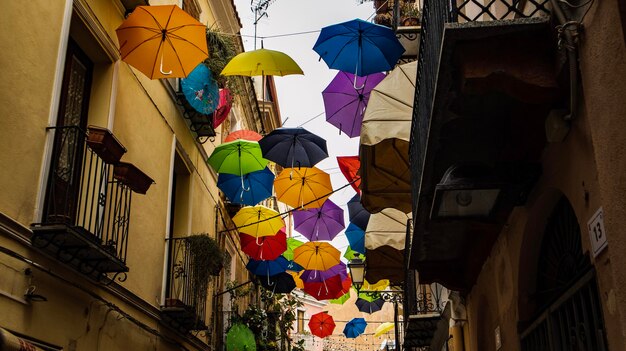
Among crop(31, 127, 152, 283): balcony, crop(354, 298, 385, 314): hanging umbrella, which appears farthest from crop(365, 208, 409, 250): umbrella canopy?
crop(354, 298, 385, 314): hanging umbrella

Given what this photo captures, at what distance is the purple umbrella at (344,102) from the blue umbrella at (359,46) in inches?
65.1

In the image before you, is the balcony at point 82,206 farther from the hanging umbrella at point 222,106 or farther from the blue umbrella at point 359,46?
the hanging umbrella at point 222,106

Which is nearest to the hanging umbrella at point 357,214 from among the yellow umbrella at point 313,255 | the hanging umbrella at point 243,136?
the yellow umbrella at point 313,255

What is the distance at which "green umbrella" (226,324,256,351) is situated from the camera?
16922mm

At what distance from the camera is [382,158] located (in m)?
10.9

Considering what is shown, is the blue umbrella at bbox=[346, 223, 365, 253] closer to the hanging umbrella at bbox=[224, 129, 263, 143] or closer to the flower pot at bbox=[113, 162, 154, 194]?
the hanging umbrella at bbox=[224, 129, 263, 143]

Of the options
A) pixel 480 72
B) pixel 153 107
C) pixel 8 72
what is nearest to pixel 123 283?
pixel 153 107

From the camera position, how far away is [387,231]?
15992mm

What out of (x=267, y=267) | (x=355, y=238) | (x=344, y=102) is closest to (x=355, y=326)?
(x=267, y=267)

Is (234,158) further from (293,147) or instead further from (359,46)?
(359,46)

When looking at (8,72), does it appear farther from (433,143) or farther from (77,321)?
(433,143)

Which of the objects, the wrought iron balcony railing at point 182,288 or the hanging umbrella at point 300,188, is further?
the hanging umbrella at point 300,188

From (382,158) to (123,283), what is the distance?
14.1ft

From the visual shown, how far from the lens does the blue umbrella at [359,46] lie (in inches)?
487
